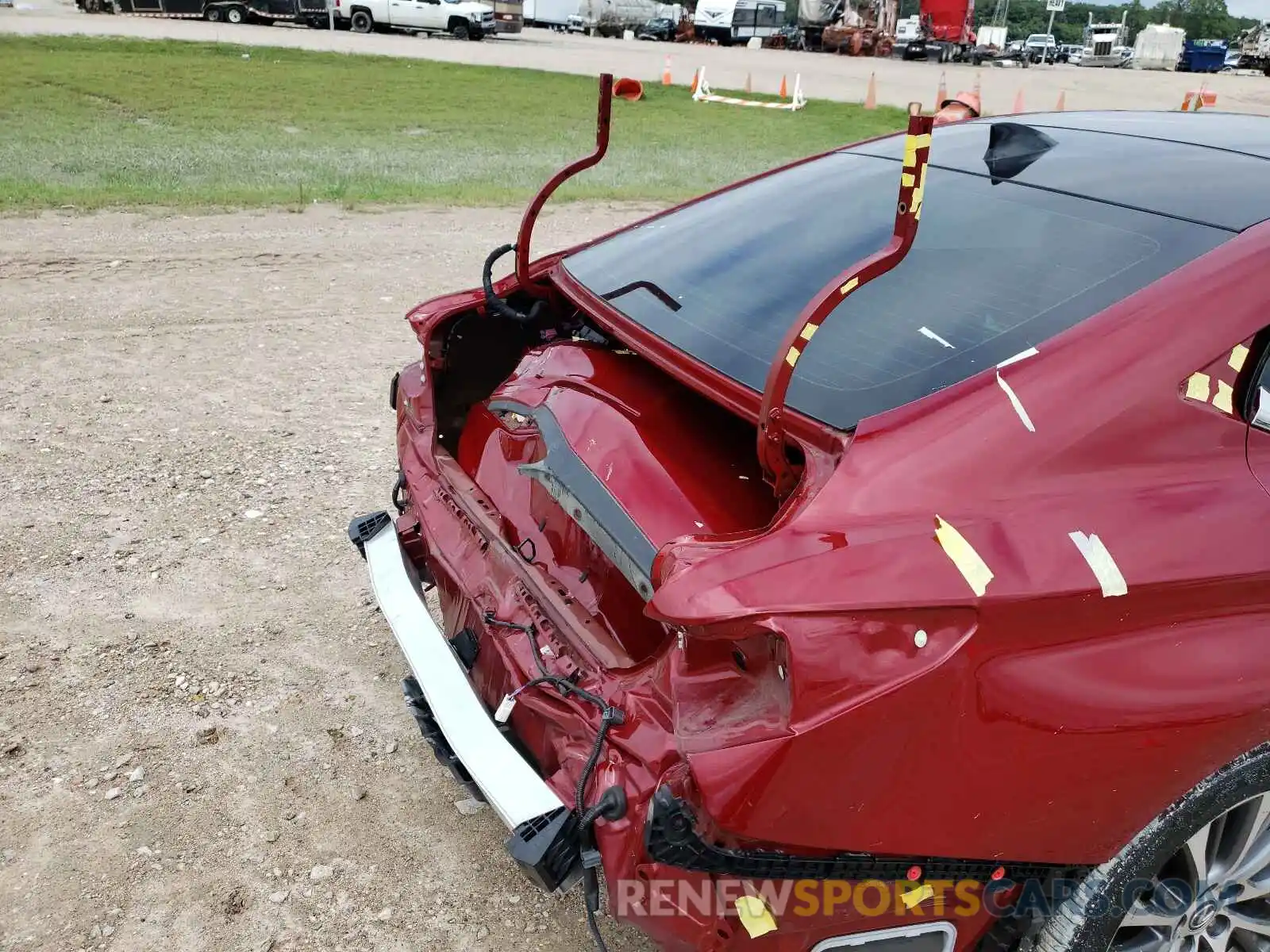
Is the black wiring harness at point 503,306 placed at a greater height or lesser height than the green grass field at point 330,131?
greater

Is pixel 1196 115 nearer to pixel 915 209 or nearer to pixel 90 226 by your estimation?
pixel 915 209

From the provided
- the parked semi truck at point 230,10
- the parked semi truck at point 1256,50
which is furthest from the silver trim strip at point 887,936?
the parked semi truck at point 1256,50

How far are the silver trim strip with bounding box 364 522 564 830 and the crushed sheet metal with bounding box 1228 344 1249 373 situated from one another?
1.43 metres

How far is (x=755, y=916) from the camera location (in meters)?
1.61

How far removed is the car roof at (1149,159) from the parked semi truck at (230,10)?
32.3 metres

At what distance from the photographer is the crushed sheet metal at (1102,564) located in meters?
1.64

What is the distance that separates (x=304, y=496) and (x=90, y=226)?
5258mm

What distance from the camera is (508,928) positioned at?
243 cm

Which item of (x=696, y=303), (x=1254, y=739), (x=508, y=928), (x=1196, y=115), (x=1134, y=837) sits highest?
(x=1196, y=115)

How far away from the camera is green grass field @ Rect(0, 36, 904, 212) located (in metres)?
10.4

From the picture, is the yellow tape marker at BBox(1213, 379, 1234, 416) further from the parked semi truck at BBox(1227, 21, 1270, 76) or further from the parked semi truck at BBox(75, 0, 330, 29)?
the parked semi truck at BBox(1227, 21, 1270, 76)

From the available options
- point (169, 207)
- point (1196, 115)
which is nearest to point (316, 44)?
point (169, 207)

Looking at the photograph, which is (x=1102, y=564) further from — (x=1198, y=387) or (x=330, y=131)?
(x=330, y=131)

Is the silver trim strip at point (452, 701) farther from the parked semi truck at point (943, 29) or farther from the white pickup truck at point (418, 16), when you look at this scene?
the parked semi truck at point (943, 29)
